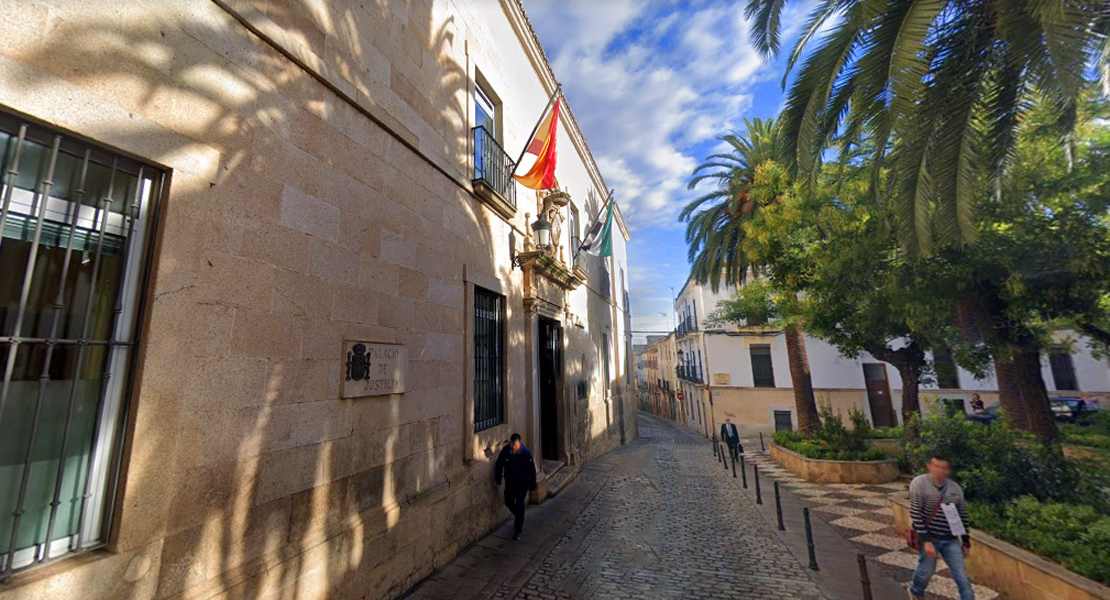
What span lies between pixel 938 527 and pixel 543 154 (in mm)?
7470

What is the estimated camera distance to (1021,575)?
15.4 ft

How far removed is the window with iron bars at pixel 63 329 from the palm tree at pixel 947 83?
748 cm

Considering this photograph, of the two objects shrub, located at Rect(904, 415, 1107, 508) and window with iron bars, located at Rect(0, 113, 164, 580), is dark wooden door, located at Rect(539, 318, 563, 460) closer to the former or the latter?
shrub, located at Rect(904, 415, 1107, 508)

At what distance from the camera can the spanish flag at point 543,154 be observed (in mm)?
7719

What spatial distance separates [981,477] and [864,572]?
4.24m

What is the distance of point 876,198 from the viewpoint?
6.62 metres

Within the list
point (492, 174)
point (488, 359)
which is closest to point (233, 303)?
point (488, 359)

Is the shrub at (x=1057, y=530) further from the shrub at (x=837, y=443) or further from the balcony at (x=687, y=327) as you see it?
the balcony at (x=687, y=327)

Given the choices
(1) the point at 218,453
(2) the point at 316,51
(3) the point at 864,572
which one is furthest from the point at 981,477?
(2) the point at 316,51

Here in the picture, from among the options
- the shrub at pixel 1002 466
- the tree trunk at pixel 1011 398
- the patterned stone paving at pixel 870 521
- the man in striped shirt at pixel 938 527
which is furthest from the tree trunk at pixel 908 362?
the man in striped shirt at pixel 938 527

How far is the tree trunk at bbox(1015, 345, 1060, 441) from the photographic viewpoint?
780 centimetres

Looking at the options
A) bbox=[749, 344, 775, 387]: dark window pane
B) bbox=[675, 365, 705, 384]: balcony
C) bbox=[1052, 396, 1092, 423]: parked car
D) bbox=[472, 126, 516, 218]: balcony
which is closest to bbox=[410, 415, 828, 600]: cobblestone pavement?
bbox=[472, 126, 516, 218]: balcony

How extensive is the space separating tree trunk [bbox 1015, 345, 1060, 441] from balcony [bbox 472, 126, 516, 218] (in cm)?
971

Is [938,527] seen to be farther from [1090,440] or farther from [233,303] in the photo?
[1090,440]
